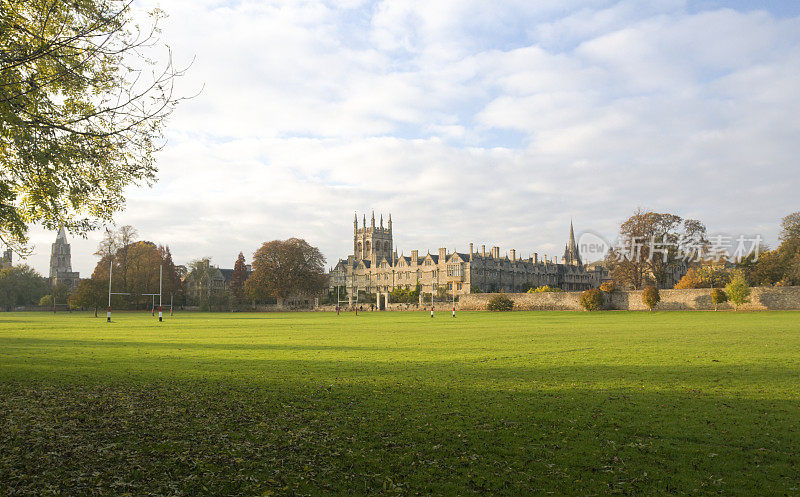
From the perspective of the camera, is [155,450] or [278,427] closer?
[155,450]

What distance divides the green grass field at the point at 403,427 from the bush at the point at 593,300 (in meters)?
53.6

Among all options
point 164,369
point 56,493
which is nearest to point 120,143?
point 164,369

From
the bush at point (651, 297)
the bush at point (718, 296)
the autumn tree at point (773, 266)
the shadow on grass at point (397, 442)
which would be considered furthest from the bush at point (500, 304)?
the shadow on grass at point (397, 442)

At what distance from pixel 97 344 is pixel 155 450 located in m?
17.3

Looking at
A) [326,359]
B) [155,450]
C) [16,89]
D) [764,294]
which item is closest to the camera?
→ [155,450]

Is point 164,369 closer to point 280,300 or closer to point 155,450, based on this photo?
point 155,450

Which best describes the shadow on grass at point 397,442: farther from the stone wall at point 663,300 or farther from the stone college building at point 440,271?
the stone college building at point 440,271

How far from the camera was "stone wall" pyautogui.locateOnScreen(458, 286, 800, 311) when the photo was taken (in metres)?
57.0

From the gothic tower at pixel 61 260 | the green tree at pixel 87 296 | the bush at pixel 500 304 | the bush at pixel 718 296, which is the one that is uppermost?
the gothic tower at pixel 61 260

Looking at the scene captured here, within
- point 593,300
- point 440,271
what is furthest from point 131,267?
point 593,300

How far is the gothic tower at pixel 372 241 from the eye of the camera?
14000 centimetres

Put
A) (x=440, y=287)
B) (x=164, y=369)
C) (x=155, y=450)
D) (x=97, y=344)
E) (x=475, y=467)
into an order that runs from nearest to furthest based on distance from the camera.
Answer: (x=475, y=467) < (x=155, y=450) < (x=164, y=369) < (x=97, y=344) < (x=440, y=287)

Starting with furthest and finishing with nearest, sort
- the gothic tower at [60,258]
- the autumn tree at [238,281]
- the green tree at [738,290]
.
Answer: the gothic tower at [60,258] < the autumn tree at [238,281] < the green tree at [738,290]

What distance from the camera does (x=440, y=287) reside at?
351 feet
